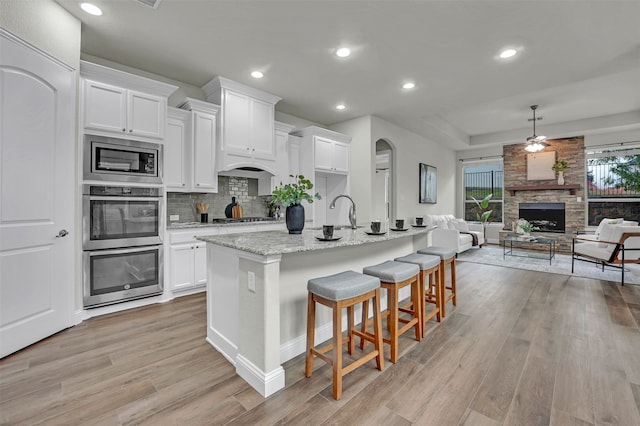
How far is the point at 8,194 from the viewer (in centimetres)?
217

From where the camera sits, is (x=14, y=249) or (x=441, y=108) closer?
(x=14, y=249)

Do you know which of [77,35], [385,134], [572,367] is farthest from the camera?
[385,134]

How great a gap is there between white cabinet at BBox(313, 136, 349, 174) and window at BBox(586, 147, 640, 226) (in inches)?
246

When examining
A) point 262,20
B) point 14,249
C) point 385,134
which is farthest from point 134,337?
point 385,134

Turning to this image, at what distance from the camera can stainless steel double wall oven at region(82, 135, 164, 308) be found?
2859 mm

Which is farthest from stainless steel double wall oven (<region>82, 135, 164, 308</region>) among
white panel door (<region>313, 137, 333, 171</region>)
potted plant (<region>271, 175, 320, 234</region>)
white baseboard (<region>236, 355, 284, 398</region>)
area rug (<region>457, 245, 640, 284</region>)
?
area rug (<region>457, 245, 640, 284</region>)

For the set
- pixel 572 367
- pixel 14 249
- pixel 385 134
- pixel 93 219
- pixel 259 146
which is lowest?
pixel 572 367

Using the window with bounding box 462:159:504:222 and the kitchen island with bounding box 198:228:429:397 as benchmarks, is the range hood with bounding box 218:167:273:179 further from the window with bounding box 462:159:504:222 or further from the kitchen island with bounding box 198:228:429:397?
the window with bounding box 462:159:504:222

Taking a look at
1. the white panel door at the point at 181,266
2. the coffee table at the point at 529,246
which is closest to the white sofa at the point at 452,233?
the coffee table at the point at 529,246

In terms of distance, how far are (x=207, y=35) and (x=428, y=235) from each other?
3.37 meters

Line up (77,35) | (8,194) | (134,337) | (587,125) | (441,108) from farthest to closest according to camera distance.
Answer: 1. (587,125)
2. (441,108)
3. (77,35)
4. (134,337)
5. (8,194)

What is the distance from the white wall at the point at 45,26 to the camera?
2.16m

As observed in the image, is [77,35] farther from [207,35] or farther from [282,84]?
[282,84]

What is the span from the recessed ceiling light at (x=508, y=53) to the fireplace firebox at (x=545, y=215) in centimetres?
570
